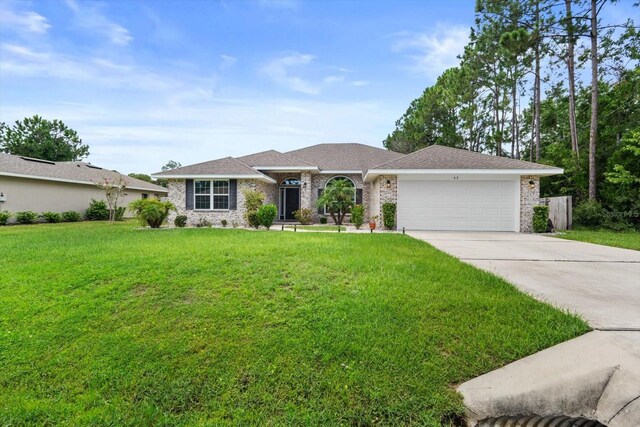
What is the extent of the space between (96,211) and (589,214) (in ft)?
93.5

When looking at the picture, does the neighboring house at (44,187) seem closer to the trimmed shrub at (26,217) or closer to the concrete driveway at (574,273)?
the trimmed shrub at (26,217)

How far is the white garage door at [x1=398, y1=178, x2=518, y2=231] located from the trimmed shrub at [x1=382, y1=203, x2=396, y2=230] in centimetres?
60

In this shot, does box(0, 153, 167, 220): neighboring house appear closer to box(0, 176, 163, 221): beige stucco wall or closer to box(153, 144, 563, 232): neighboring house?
box(0, 176, 163, 221): beige stucco wall

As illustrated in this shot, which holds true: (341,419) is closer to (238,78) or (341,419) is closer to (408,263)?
(408,263)

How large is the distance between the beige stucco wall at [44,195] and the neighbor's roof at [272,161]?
11870mm

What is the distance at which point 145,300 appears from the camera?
419 cm

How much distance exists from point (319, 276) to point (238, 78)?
1338 centimetres

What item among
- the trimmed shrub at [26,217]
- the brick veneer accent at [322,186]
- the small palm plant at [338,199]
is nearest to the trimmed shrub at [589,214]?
the brick veneer accent at [322,186]

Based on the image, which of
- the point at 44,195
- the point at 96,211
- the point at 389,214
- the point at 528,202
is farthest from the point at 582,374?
the point at 96,211

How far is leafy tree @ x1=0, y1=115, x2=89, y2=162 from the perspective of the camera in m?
37.0

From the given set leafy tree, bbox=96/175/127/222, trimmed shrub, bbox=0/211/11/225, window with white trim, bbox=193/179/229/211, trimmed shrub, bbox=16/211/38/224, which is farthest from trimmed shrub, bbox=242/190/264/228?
trimmed shrub, bbox=0/211/11/225

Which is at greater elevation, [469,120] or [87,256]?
[469,120]

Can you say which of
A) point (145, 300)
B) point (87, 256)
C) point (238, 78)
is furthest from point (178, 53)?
point (145, 300)

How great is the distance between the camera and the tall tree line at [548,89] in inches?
590
